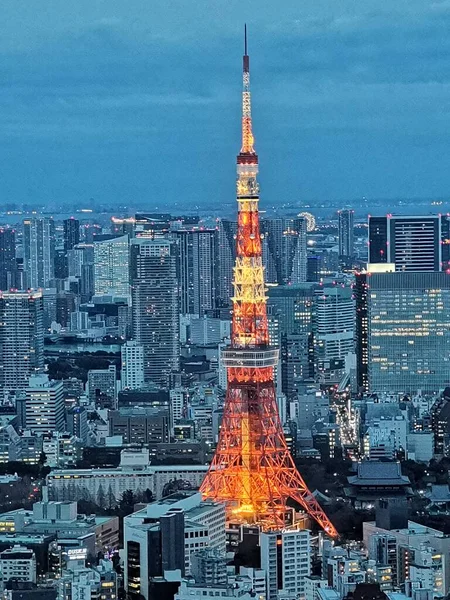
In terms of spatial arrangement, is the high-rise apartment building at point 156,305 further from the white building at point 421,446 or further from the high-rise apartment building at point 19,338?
the white building at point 421,446

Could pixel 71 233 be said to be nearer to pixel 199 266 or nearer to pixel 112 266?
pixel 112 266

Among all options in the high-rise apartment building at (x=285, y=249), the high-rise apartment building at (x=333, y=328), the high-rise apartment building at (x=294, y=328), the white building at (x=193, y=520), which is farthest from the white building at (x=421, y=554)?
the high-rise apartment building at (x=285, y=249)

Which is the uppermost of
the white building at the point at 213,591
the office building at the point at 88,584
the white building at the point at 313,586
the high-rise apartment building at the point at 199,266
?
the high-rise apartment building at the point at 199,266

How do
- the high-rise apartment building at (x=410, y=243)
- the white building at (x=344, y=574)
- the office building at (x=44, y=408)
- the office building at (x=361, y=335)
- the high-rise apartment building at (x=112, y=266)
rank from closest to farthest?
the white building at (x=344, y=574) → the office building at (x=44, y=408) → the office building at (x=361, y=335) → the high-rise apartment building at (x=410, y=243) → the high-rise apartment building at (x=112, y=266)

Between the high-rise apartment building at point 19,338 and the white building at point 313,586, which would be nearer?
the white building at point 313,586

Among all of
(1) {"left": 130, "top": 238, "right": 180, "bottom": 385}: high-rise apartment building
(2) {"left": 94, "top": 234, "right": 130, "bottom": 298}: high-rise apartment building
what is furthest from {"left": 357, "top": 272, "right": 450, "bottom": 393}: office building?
(2) {"left": 94, "top": 234, "right": 130, "bottom": 298}: high-rise apartment building

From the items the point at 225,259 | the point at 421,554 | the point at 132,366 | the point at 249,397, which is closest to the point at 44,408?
the point at 132,366

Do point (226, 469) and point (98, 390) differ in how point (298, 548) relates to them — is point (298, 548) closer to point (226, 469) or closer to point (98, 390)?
point (226, 469)
